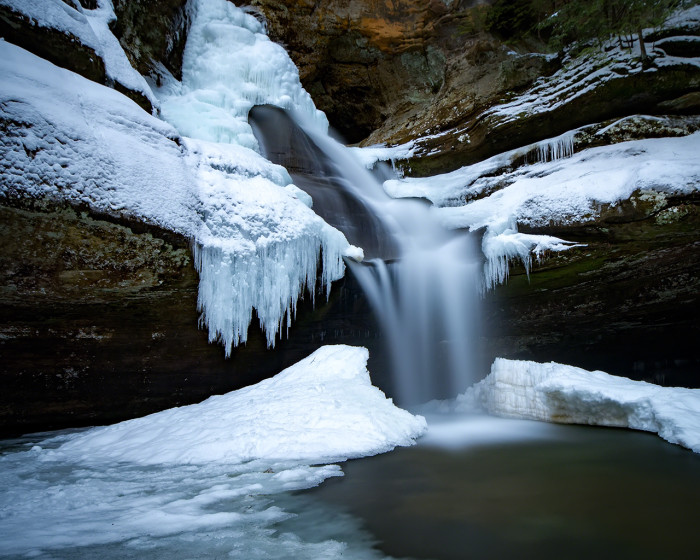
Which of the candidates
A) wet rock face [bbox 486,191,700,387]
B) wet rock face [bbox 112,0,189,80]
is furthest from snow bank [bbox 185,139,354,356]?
wet rock face [bbox 112,0,189,80]

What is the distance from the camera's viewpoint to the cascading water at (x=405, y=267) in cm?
739

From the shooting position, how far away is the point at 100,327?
214 inches

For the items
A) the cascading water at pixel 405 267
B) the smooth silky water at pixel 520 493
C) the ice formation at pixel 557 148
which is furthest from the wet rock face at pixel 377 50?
the smooth silky water at pixel 520 493

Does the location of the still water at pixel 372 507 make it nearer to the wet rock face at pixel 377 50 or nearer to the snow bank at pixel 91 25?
the snow bank at pixel 91 25

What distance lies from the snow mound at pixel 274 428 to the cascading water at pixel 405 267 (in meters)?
2.57

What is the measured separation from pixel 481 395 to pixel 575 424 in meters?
1.63

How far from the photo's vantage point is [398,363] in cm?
819

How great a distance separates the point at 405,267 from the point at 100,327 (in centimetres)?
507

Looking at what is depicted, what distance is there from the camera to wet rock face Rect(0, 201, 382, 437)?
4512mm

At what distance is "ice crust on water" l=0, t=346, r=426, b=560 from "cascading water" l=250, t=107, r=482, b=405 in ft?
7.20

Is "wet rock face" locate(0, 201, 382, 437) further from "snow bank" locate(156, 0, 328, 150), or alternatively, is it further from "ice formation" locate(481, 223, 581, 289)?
"snow bank" locate(156, 0, 328, 150)

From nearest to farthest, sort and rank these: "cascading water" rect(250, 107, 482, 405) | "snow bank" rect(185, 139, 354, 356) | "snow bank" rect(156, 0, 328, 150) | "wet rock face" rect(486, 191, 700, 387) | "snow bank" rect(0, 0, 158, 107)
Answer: "snow bank" rect(0, 0, 158, 107)
"snow bank" rect(185, 139, 354, 356)
"wet rock face" rect(486, 191, 700, 387)
"cascading water" rect(250, 107, 482, 405)
"snow bank" rect(156, 0, 328, 150)

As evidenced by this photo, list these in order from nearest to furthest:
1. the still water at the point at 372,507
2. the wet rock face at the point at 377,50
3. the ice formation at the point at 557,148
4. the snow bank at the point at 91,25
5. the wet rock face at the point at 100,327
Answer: the still water at the point at 372,507 → the wet rock face at the point at 100,327 → the snow bank at the point at 91,25 → the ice formation at the point at 557,148 → the wet rock face at the point at 377,50

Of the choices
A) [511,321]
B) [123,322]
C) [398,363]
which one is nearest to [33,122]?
[123,322]
